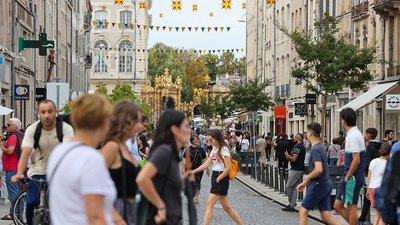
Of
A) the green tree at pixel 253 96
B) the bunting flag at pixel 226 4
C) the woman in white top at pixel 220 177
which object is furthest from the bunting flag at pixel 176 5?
the woman in white top at pixel 220 177

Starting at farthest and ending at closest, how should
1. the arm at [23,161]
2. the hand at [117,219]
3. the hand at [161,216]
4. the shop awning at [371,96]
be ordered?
the shop awning at [371,96], the arm at [23,161], the hand at [161,216], the hand at [117,219]

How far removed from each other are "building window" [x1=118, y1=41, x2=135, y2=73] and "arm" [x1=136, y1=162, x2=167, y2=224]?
104 meters

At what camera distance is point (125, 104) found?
29.8ft

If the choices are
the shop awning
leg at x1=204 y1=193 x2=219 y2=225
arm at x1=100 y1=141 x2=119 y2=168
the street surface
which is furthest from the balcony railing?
arm at x1=100 y1=141 x2=119 y2=168

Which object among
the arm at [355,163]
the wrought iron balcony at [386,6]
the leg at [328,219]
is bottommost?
the leg at [328,219]

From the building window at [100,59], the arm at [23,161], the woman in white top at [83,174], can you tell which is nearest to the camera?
the woman in white top at [83,174]

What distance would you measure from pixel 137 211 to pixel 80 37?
7453 cm

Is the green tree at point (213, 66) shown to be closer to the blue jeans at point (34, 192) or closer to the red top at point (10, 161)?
the red top at point (10, 161)

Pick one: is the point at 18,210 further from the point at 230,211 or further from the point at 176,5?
the point at 176,5

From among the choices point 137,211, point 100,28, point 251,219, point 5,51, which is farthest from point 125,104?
point 100,28

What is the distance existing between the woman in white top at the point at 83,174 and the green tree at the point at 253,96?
6245 cm

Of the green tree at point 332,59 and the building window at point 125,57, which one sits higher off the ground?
the building window at point 125,57

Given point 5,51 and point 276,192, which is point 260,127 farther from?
point 276,192

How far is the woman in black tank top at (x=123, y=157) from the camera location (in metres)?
8.80
